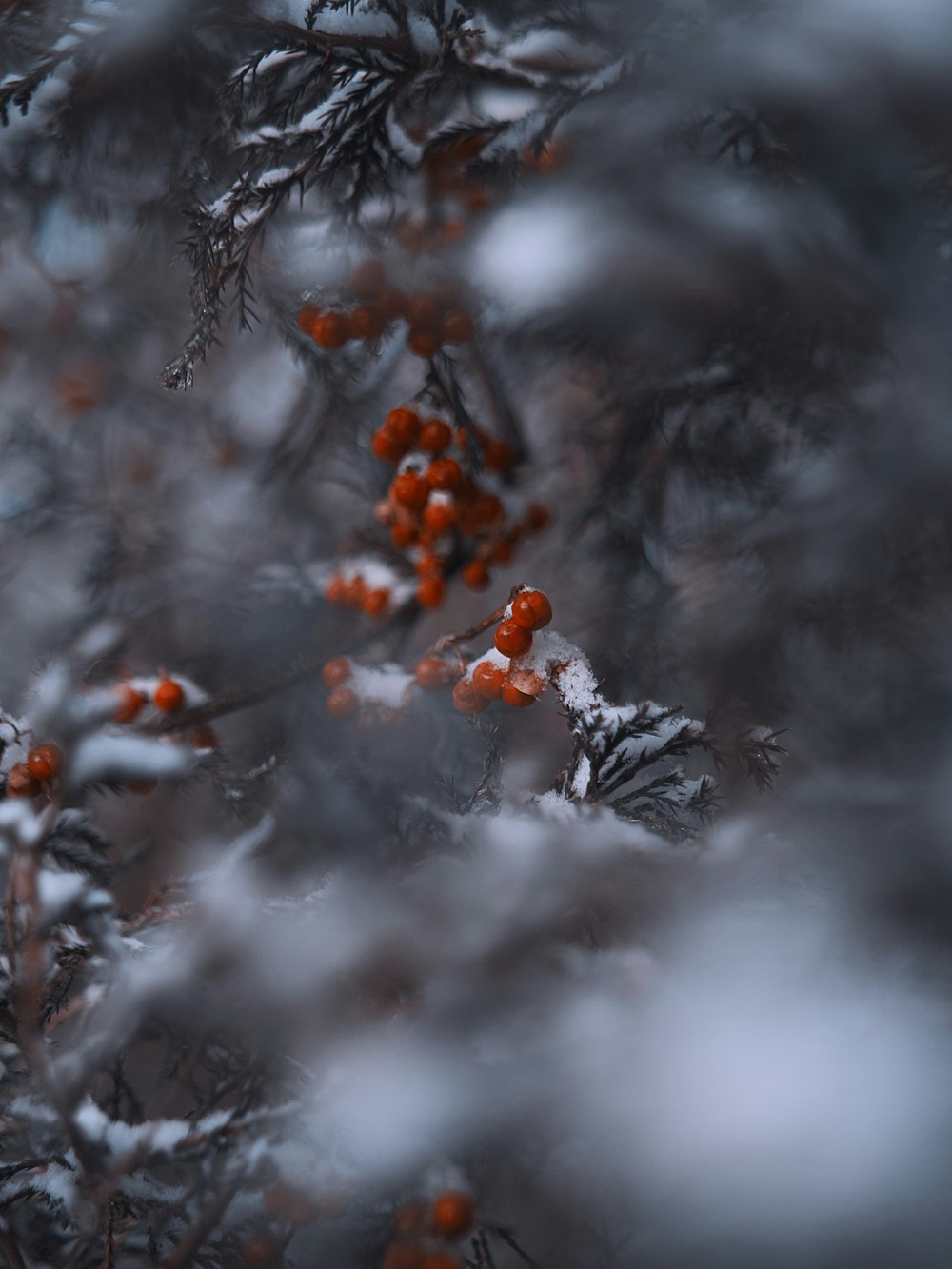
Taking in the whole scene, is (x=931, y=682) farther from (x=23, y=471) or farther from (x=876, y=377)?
(x=23, y=471)

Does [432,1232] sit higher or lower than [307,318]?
lower

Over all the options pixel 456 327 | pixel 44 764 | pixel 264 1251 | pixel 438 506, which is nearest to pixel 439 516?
pixel 438 506

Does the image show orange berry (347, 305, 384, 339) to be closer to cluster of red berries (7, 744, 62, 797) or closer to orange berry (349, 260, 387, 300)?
orange berry (349, 260, 387, 300)

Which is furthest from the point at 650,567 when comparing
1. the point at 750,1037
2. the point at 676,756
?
the point at 750,1037

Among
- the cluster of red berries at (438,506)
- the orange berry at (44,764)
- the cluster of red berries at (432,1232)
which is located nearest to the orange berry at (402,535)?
the cluster of red berries at (438,506)

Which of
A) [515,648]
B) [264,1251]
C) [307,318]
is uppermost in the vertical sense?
[307,318]

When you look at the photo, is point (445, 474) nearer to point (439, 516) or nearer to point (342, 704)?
point (439, 516)
